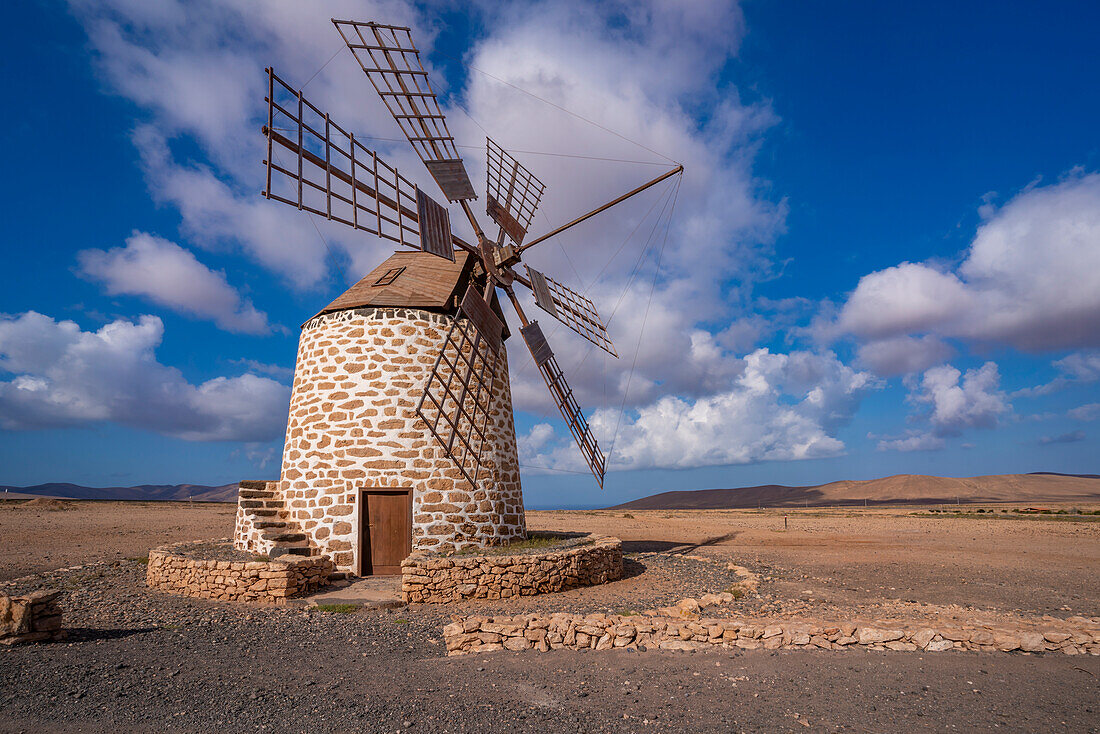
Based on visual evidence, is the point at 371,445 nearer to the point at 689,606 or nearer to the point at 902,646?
the point at 689,606

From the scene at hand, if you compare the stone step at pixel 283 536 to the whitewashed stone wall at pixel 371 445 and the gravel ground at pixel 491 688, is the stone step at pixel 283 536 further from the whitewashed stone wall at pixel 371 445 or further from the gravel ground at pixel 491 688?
the gravel ground at pixel 491 688

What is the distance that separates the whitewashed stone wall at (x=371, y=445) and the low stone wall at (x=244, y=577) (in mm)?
954

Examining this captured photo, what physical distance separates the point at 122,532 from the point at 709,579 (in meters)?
25.2

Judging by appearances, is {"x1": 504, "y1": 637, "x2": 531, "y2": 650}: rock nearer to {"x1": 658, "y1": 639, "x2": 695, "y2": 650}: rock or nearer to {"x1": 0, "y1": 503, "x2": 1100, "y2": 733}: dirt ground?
{"x1": 0, "y1": 503, "x2": 1100, "y2": 733}: dirt ground

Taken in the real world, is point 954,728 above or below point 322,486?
below

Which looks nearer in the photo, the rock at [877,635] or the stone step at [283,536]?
the rock at [877,635]

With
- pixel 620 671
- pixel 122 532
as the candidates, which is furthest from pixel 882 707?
pixel 122 532

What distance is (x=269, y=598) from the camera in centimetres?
934

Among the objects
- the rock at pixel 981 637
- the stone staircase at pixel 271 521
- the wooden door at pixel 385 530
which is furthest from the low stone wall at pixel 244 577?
the rock at pixel 981 637

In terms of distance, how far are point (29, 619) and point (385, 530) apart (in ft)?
17.6

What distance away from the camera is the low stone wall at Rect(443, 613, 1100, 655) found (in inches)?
248

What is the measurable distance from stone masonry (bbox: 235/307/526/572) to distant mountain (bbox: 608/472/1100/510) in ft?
222

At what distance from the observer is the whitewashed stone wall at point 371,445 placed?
11.1 meters

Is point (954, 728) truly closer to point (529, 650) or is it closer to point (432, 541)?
point (529, 650)
